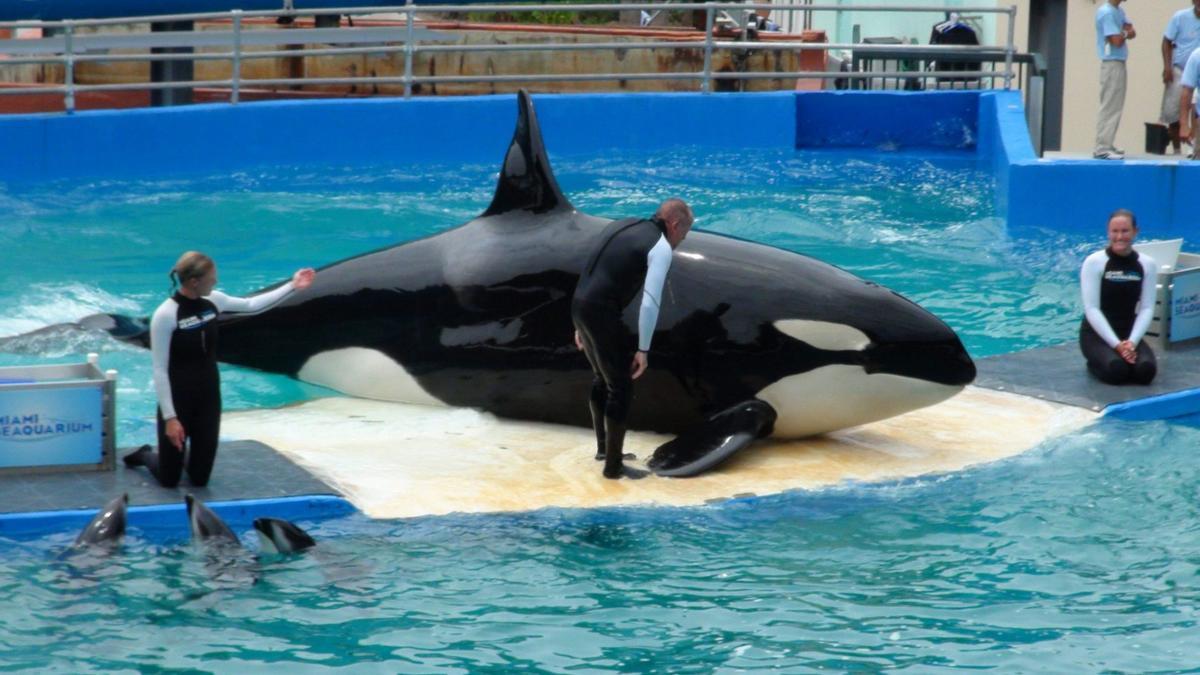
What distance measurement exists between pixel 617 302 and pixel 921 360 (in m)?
1.85

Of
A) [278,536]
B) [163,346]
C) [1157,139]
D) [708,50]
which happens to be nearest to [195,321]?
[163,346]

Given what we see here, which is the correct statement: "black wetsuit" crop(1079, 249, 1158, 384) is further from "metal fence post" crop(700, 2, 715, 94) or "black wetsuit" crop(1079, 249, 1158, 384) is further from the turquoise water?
"metal fence post" crop(700, 2, 715, 94)

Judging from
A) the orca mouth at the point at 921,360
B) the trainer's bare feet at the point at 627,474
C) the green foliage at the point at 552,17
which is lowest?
the trainer's bare feet at the point at 627,474

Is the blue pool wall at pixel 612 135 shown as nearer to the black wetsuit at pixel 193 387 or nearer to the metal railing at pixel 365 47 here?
the metal railing at pixel 365 47

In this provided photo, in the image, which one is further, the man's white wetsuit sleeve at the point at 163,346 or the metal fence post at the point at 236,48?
the metal fence post at the point at 236,48

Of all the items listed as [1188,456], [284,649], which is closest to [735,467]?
[1188,456]

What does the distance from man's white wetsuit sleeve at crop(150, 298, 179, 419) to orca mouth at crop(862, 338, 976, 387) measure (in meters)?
3.78

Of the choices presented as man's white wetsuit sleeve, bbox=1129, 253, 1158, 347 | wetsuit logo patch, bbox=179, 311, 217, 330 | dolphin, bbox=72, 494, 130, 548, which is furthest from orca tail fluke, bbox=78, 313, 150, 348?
man's white wetsuit sleeve, bbox=1129, 253, 1158, 347

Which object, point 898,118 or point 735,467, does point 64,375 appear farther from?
point 898,118

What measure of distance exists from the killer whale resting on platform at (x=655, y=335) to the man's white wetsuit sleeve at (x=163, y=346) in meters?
2.35

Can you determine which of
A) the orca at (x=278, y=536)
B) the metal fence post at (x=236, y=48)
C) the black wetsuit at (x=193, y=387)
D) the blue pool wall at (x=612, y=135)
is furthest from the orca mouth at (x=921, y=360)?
the metal fence post at (x=236, y=48)

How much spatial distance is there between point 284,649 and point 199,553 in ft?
3.84

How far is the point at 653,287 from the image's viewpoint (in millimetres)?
8633

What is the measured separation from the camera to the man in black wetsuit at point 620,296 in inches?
341
